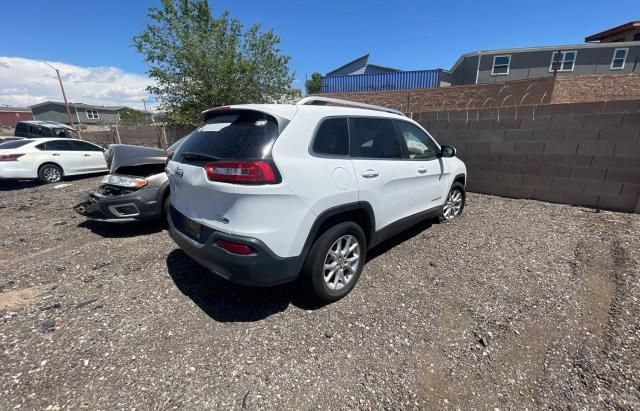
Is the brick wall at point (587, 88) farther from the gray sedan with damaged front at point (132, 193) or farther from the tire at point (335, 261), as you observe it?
the gray sedan with damaged front at point (132, 193)

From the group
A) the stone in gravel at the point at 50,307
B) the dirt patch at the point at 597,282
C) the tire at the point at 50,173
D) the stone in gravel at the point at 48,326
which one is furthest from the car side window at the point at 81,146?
the dirt patch at the point at 597,282

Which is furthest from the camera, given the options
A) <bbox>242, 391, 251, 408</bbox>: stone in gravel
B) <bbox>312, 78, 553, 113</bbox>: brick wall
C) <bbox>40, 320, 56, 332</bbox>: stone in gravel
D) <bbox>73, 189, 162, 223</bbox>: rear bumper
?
<bbox>312, 78, 553, 113</bbox>: brick wall

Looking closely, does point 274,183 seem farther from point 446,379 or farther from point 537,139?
point 537,139

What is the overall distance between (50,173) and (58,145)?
0.85 meters

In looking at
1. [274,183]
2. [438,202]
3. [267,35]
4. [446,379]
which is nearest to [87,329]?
[274,183]

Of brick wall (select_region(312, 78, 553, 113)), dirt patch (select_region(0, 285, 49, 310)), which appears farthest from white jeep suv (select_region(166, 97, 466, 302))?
brick wall (select_region(312, 78, 553, 113))

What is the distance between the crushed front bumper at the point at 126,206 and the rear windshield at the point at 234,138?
5.76 ft

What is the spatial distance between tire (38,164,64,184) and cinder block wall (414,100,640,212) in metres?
10.6

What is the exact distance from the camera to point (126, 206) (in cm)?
391

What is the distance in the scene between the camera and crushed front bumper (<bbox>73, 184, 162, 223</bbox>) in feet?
12.8

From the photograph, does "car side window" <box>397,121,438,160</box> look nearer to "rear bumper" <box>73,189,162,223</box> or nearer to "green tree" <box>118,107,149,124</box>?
"rear bumper" <box>73,189,162,223</box>

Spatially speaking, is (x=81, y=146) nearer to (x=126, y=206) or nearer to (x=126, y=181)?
(x=126, y=181)

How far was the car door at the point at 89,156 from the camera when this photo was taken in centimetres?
876

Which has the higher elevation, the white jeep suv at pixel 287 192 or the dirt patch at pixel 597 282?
the white jeep suv at pixel 287 192
